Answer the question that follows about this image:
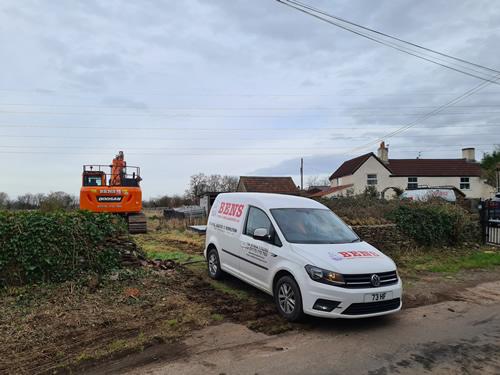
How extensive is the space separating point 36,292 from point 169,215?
64.9ft

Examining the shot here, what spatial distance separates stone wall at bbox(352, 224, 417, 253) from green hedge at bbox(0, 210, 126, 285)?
23.5 feet

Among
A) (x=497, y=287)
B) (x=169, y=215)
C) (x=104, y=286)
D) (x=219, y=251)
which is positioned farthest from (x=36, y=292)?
(x=169, y=215)

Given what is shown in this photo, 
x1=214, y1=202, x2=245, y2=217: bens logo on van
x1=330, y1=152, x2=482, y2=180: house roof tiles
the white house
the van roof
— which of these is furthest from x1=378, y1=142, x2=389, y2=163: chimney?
the van roof

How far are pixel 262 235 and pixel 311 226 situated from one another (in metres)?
1.02

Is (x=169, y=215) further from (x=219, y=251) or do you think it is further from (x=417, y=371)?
(x=417, y=371)

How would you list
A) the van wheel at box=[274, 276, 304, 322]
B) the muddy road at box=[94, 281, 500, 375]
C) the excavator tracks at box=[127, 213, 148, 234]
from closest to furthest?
the muddy road at box=[94, 281, 500, 375] < the van wheel at box=[274, 276, 304, 322] < the excavator tracks at box=[127, 213, 148, 234]

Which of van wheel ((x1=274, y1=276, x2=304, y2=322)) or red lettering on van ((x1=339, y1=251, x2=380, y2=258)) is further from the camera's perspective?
red lettering on van ((x1=339, y1=251, x2=380, y2=258))

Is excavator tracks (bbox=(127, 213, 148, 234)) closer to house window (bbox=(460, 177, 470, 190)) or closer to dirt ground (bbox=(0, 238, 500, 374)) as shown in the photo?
dirt ground (bbox=(0, 238, 500, 374))

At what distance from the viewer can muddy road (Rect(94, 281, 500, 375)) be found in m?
4.15

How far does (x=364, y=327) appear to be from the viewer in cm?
550

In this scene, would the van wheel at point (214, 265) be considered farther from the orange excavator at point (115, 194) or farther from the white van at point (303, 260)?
the orange excavator at point (115, 194)

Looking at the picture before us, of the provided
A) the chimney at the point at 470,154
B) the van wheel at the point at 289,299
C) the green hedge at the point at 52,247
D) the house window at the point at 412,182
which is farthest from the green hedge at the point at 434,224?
the chimney at the point at 470,154

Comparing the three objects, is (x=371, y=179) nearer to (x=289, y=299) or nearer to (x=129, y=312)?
(x=289, y=299)

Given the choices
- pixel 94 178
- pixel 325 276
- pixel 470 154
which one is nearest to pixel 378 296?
pixel 325 276
